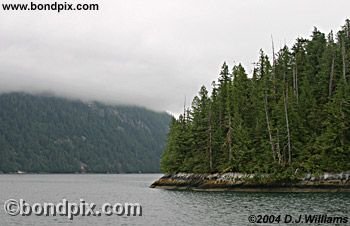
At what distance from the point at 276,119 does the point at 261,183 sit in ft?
41.7

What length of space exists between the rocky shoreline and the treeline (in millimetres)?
1152

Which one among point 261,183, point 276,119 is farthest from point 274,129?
point 261,183

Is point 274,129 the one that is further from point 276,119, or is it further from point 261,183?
point 261,183

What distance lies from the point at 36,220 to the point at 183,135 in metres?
58.3

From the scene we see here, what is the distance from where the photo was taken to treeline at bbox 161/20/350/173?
253 ft

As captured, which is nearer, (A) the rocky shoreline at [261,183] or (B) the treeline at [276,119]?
(A) the rocky shoreline at [261,183]

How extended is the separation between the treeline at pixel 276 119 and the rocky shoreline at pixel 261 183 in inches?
45.3

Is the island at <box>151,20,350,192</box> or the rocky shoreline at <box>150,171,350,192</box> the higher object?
the island at <box>151,20,350,192</box>

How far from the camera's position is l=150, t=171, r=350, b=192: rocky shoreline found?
71750 mm

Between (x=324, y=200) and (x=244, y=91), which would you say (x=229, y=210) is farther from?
(x=244, y=91)

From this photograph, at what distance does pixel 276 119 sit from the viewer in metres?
85.5

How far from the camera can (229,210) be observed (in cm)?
5250

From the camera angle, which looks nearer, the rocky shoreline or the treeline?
the rocky shoreline

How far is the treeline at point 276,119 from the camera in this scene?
77062 millimetres
